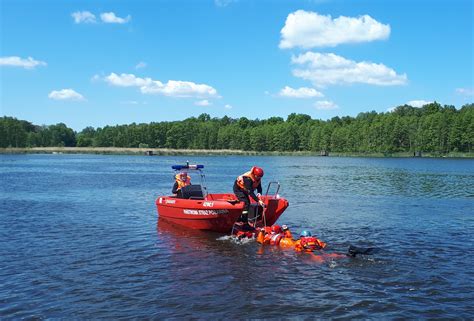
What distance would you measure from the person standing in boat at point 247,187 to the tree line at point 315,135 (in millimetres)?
119155

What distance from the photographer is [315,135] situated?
15575 centimetres

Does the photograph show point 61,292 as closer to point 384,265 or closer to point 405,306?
point 405,306

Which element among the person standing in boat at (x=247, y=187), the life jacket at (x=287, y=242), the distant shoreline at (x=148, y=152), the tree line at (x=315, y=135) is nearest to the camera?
the life jacket at (x=287, y=242)

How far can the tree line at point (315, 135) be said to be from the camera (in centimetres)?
12506

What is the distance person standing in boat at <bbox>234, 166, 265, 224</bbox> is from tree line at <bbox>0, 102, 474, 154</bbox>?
11915 cm

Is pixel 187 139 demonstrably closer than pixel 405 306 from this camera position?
No

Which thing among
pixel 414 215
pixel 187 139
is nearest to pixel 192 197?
pixel 414 215

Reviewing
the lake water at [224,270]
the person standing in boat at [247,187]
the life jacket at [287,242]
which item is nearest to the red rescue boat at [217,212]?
the person standing in boat at [247,187]

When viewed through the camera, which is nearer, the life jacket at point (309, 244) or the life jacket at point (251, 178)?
the life jacket at point (309, 244)

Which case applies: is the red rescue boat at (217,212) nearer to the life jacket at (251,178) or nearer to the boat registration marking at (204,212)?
the boat registration marking at (204,212)

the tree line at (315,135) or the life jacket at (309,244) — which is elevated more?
the tree line at (315,135)

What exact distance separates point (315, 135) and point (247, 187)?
142098 mm

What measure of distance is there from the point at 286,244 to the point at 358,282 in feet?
12.7

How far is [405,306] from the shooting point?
995 cm
